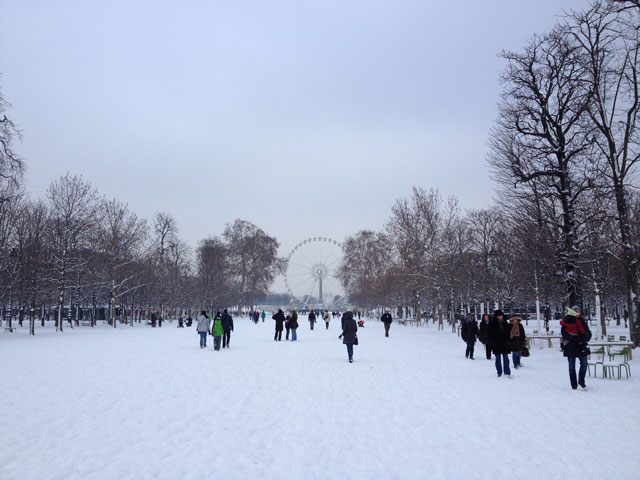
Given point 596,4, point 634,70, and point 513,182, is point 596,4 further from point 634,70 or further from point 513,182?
point 513,182

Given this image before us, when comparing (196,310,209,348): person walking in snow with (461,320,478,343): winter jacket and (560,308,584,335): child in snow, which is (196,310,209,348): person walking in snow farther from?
(560,308,584,335): child in snow

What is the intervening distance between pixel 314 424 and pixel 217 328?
51.8 ft

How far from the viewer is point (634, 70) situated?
1983 centimetres

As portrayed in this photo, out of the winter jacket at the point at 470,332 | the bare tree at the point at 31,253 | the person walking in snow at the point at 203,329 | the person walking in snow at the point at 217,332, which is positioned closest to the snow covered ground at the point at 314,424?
the winter jacket at the point at 470,332

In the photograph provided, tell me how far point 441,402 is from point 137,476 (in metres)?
6.35

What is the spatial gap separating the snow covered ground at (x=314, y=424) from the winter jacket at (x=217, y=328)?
7532 millimetres

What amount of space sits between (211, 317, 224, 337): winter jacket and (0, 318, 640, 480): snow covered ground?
753cm

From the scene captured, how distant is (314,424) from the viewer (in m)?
8.82

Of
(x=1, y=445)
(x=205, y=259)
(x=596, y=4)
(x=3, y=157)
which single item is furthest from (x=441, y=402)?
(x=205, y=259)

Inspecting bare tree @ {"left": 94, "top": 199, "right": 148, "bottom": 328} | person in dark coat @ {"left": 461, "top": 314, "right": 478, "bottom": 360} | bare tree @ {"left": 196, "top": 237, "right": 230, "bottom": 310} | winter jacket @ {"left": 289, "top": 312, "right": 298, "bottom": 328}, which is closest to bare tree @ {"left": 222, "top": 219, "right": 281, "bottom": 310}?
bare tree @ {"left": 196, "top": 237, "right": 230, "bottom": 310}

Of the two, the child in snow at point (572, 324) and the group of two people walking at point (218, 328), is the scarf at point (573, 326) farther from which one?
the group of two people walking at point (218, 328)

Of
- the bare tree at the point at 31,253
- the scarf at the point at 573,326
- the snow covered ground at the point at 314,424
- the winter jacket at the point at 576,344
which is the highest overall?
the bare tree at the point at 31,253

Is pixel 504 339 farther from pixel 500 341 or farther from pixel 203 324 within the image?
pixel 203 324

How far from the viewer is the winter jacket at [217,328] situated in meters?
23.8
